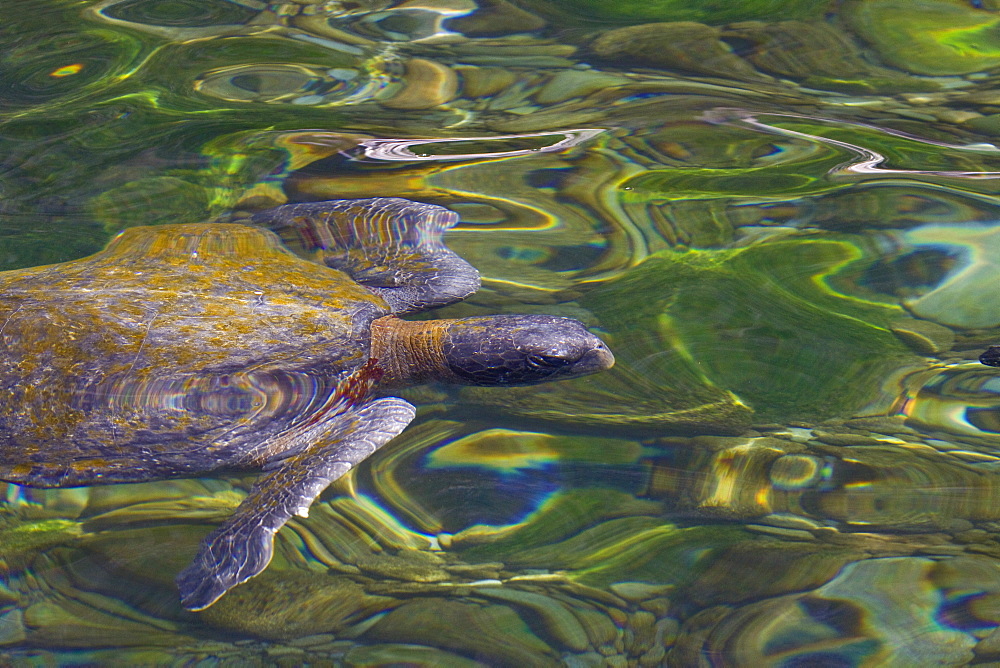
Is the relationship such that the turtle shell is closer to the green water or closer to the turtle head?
the green water

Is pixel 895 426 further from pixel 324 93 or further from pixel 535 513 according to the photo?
pixel 324 93

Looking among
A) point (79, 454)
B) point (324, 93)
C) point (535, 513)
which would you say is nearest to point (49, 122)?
point (324, 93)

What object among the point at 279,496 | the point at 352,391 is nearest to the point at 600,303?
the point at 352,391

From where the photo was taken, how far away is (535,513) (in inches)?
93.4

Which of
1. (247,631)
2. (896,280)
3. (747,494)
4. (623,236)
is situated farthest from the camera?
(623,236)

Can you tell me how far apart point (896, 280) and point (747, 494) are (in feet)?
4.37

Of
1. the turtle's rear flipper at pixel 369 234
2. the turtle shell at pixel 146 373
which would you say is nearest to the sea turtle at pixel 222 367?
the turtle shell at pixel 146 373

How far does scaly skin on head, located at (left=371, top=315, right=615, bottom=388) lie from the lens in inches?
107

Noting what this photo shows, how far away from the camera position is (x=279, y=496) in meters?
2.38

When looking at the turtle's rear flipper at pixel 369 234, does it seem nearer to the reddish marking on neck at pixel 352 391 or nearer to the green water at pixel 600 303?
the green water at pixel 600 303

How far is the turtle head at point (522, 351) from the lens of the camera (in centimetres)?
272

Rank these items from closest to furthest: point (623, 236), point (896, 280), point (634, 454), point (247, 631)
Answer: point (247, 631) < point (634, 454) < point (896, 280) < point (623, 236)

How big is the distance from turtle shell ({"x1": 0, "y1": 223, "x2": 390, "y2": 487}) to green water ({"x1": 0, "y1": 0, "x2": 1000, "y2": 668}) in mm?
211

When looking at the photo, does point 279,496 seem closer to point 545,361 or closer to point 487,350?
point 487,350
